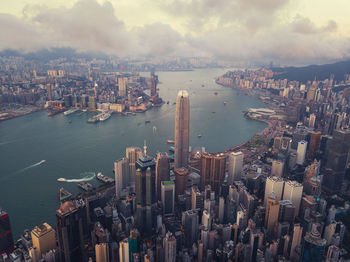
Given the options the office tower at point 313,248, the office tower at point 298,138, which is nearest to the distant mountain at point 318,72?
the office tower at point 298,138

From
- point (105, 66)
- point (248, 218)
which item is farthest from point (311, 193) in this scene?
point (105, 66)

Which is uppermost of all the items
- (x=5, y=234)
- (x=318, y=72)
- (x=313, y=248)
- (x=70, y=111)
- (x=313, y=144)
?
(x=318, y=72)

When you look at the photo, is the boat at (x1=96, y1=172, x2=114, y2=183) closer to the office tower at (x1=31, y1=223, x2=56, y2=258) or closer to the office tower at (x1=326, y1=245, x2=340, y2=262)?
the office tower at (x1=31, y1=223, x2=56, y2=258)

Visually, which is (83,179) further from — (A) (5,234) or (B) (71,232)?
(B) (71,232)

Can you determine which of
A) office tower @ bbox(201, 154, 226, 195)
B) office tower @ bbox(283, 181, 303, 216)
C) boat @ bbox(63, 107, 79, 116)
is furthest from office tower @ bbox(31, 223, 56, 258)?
boat @ bbox(63, 107, 79, 116)

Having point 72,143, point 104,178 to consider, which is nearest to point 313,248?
point 104,178
